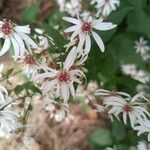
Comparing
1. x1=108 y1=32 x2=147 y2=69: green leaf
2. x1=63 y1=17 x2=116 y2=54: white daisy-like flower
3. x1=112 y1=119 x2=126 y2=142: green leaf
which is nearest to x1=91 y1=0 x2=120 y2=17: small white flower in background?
x1=108 y1=32 x2=147 y2=69: green leaf

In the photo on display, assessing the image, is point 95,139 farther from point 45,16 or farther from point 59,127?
point 45,16

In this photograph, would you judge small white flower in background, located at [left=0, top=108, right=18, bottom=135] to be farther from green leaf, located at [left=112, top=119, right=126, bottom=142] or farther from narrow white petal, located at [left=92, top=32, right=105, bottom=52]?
green leaf, located at [left=112, top=119, right=126, bottom=142]

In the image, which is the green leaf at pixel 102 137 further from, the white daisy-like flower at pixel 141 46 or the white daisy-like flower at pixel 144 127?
the white daisy-like flower at pixel 144 127

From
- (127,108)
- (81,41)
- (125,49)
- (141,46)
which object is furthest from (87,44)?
(141,46)

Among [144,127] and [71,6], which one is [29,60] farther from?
[71,6]

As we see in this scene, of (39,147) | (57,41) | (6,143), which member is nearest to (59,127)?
(39,147)
